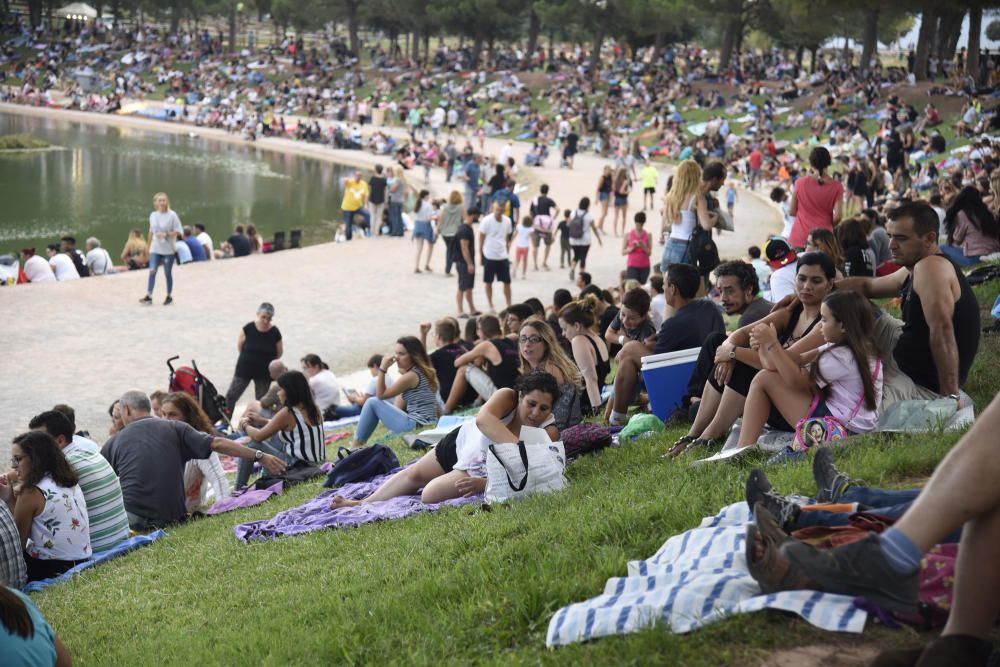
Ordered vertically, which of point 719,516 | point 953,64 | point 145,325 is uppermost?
point 953,64

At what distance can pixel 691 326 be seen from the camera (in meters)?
7.80

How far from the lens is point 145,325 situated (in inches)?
614

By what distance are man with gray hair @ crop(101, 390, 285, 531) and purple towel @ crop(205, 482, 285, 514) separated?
349mm

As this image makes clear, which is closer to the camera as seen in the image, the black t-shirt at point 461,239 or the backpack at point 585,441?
the backpack at point 585,441

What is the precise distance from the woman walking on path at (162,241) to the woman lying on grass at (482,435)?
10646mm

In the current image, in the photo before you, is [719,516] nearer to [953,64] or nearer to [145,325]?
[145,325]

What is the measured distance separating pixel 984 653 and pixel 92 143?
53.5 m

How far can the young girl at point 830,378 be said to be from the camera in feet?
18.7

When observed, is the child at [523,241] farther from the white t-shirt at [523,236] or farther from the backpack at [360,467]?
the backpack at [360,467]

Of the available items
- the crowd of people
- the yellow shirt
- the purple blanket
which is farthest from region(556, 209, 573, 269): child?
the purple blanket

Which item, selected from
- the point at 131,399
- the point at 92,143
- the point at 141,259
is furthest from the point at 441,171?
the point at 131,399

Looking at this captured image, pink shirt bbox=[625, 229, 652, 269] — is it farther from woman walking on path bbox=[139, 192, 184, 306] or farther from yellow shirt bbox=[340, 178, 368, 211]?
yellow shirt bbox=[340, 178, 368, 211]

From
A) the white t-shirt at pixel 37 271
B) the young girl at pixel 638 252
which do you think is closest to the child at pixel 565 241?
the young girl at pixel 638 252

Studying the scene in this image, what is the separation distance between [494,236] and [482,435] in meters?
10.2
